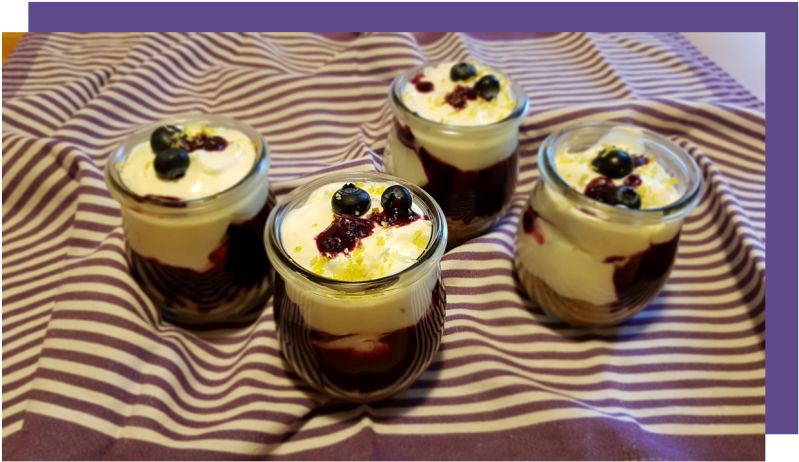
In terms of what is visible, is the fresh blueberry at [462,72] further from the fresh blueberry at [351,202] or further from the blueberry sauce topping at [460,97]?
the fresh blueberry at [351,202]

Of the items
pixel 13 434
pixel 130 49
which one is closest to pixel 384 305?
pixel 13 434

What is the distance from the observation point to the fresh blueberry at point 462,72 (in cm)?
111

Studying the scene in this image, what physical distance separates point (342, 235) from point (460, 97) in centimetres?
45

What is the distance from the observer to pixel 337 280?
2.25 ft

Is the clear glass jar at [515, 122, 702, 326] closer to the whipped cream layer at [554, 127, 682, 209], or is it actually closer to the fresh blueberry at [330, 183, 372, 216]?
the whipped cream layer at [554, 127, 682, 209]

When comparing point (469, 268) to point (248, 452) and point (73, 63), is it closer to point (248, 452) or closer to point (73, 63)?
point (248, 452)

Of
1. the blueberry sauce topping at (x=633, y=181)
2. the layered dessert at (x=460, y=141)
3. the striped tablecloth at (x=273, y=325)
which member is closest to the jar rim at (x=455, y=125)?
the layered dessert at (x=460, y=141)

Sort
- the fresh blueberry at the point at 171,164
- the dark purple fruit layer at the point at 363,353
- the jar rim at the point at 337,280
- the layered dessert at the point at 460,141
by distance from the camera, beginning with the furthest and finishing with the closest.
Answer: the layered dessert at the point at 460,141
the fresh blueberry at the point at 171,164
the dark purple fruit layer at the point at 363,353
the jar rim at the point at 337,280

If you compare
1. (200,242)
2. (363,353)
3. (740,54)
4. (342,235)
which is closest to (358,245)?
(342,235)

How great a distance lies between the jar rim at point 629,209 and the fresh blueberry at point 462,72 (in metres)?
0.20

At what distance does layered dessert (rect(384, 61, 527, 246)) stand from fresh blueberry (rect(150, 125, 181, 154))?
1.19 feet

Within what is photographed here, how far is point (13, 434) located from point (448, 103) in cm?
84

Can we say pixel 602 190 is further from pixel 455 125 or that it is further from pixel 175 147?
pixel 175 147

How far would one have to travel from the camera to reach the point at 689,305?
111 cm
